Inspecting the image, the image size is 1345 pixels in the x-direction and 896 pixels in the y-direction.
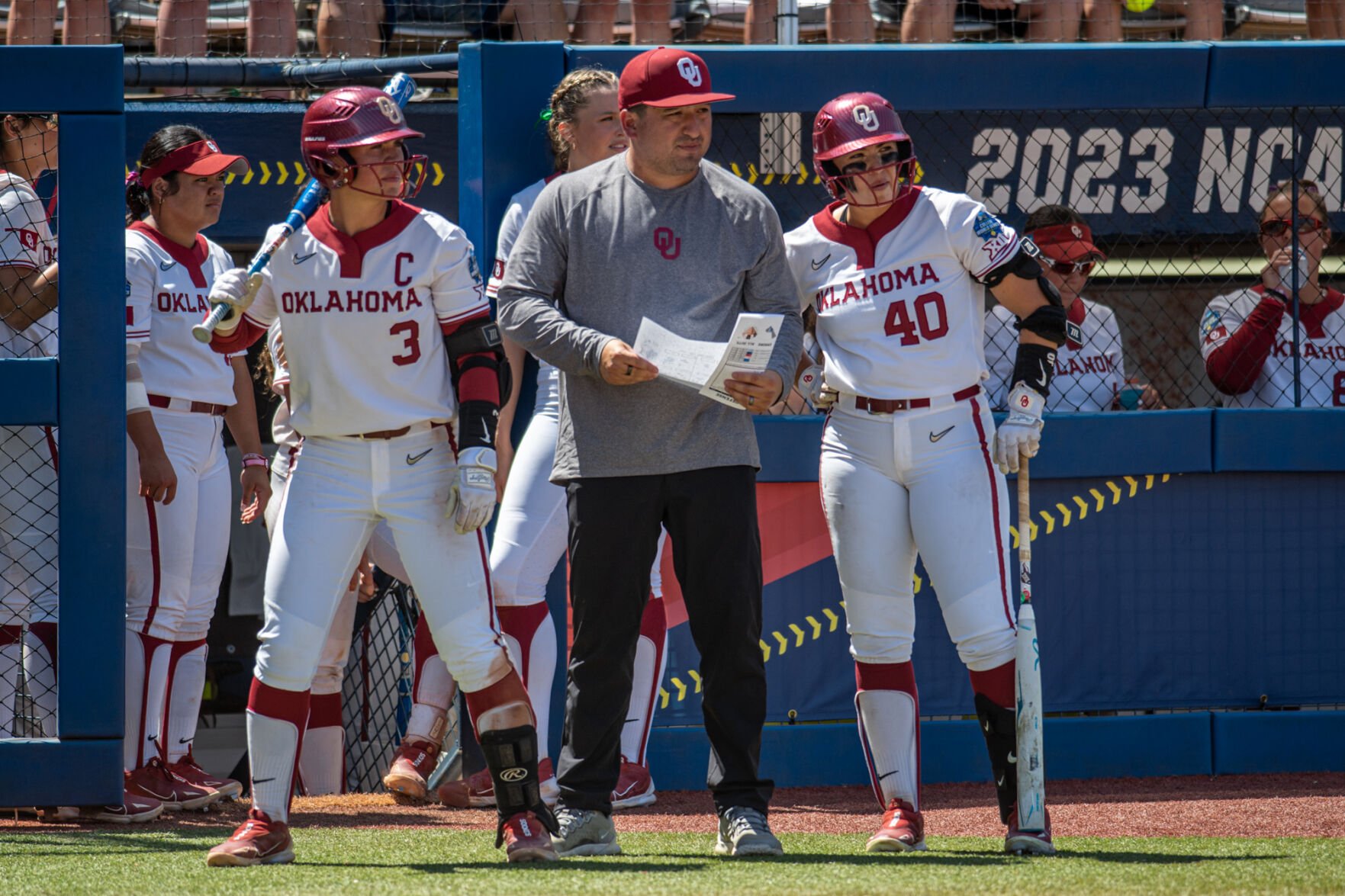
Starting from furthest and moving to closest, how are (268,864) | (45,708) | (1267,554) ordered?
(1267,554) → (45,708) → (268,864)

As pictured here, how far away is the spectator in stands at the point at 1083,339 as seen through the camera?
225 inches

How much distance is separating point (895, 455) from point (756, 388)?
491mm

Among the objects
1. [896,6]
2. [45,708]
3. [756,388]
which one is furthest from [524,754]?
[896,6]

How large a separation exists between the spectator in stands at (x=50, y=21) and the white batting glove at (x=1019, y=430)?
4906 mm

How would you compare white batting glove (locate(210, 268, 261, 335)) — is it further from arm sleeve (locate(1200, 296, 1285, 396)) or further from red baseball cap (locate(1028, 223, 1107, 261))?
arm sleeve (locate(1200, 296, 1285, 396))

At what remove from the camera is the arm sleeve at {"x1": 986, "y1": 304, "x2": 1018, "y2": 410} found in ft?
19.2

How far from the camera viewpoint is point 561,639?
17.8ft

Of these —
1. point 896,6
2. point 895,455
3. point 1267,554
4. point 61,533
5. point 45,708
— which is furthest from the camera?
point 896,6

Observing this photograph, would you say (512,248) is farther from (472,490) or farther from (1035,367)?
(1035,367)

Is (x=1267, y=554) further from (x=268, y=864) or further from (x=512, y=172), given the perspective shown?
(x=268, y=864)

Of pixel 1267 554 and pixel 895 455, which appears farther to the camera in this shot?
pixel 1267 554

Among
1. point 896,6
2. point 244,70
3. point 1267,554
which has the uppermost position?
point 896,6

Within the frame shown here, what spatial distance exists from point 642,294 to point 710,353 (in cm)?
27

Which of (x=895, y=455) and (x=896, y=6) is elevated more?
(x=896, y=6)
